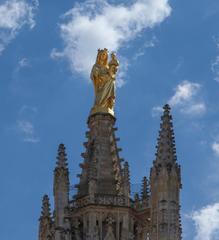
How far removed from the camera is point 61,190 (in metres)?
78.8

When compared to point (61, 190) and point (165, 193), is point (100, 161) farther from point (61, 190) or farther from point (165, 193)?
point (165, 193)

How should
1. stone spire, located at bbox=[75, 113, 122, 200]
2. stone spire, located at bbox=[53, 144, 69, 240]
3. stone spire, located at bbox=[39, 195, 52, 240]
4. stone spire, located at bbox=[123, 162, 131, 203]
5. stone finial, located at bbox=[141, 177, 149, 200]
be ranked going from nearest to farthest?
1. stone spire, located at bbox=[53, 144, 69, 240]
2. stone spire, located at bbox=[39, 195, 52, 240]
3. stone spire, located at bbox=[123, 162, 131, 203]
4. stone spire, located at bbox=[75, 113, 122, 200]
5. stone finial, located at bbox=[141, 177, 149, 200]

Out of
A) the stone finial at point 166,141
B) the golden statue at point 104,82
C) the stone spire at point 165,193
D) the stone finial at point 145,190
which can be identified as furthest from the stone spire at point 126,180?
the stone spire at point 165,193

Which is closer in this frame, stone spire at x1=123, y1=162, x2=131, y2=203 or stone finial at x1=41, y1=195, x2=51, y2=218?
stone spire at x1=123, y1=162, x2=131, y2=203

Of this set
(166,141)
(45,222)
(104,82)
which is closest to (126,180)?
(45,222)

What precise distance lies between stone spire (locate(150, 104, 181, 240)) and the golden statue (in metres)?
19.4

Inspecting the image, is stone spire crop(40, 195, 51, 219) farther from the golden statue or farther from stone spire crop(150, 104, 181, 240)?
stone spire crop(150, 104, 181, 240)

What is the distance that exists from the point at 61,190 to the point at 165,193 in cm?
1415

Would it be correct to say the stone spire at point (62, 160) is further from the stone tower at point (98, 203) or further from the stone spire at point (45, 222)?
the stone spire at point (45, 222)

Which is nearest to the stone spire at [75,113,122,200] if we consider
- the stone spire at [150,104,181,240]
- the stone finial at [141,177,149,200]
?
the stone finial at [141,177,149,200]

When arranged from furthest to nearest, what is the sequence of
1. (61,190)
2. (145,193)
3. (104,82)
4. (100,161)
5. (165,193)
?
(104,82) → (100,161) → (145,193) → (61,190) → (165,193)

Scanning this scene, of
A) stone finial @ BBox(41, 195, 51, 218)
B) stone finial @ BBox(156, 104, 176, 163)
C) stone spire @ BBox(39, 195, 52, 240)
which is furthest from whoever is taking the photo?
stone finial @ BBox(41, 195, 51, 218)

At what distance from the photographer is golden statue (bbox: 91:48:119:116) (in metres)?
85.9

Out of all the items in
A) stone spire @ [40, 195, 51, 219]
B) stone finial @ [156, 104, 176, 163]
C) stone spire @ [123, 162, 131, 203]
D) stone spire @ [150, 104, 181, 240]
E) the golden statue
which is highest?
the golden statue
